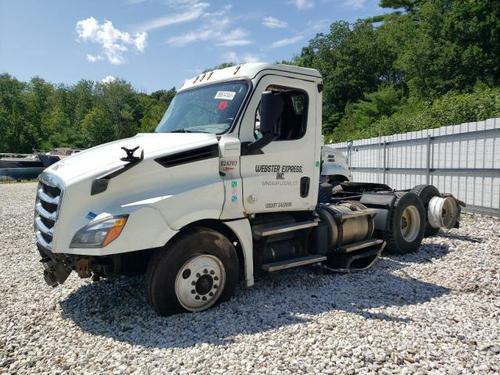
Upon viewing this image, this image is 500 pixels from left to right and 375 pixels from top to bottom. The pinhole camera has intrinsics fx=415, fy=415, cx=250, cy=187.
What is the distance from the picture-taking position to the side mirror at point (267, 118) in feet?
16.0

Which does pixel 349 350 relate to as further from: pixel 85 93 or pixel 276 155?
pixel 85 93

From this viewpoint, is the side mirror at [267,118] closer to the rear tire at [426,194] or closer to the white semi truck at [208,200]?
the white semi truck at [208,200]

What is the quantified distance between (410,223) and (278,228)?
3.52 metres

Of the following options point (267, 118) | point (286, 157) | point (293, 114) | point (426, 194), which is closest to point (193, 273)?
point (286, 157)

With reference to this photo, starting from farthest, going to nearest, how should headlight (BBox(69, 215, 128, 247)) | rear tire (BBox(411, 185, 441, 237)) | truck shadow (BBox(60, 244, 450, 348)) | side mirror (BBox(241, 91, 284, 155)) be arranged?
rear tire (BBox(411, 185, 441, 237)) → side mirror (BBox(241, 91, 284, 155)) → truck shadow (BBox(60, 244, 450, 348)) → headlight (BBox(69, 215, 128, 247))

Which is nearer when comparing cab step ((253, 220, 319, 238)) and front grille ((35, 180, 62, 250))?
front grille ((35, 180, 62, 250))

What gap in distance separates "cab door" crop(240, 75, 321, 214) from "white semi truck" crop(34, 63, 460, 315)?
14 mm

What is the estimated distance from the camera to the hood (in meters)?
4.29

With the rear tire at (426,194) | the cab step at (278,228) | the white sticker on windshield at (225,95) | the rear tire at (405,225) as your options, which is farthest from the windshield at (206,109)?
the rear tire at (426,194)

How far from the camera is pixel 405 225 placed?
7539 mm

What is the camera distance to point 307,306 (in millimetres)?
4770

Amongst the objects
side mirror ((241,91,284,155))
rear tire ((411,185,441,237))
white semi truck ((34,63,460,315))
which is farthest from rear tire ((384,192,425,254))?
side mirror ((241,91,284,155))

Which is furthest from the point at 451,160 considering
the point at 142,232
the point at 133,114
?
the point at 133,114

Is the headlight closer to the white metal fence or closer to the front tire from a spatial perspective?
the front tire
